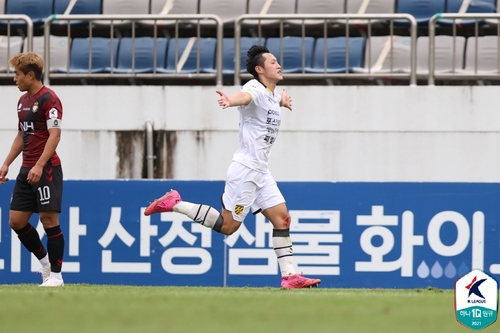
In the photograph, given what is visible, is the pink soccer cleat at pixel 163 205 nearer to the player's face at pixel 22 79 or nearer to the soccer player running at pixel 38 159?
the soccer player running at pixel 38 159

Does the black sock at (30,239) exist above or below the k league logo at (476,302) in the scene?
above

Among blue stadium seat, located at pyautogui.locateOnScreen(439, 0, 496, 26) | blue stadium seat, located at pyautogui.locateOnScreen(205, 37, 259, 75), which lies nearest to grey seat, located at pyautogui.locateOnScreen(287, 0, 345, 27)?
blue stadium seat, located at pyautogui.locateOnScreen(205, 37, 259, 75)

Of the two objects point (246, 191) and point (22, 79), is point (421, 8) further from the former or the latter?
point (22, 79)

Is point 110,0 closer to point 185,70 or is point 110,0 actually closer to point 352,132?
point 185,70

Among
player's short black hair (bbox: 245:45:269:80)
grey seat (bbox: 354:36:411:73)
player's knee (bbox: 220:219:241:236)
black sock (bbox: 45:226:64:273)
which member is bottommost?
black sock (bbox: 45:226:64:273)

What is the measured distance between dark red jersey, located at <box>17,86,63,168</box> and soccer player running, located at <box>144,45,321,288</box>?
4.25ft

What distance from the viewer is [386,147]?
407 inches

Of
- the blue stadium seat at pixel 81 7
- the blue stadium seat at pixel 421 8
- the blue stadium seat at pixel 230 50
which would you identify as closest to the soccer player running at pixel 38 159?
the blue stadium seat at pixel 230 50

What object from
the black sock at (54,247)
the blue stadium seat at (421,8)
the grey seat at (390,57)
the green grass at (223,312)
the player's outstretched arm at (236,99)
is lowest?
the green grass at (223,312)

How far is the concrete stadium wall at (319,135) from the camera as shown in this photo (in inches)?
407

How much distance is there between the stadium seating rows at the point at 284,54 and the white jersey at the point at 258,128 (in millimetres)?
3847

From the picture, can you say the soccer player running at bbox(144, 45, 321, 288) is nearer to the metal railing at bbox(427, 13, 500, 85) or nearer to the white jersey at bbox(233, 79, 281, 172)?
the white jersey at bbox(233, 79, 281, 172)

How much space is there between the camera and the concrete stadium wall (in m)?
10.3

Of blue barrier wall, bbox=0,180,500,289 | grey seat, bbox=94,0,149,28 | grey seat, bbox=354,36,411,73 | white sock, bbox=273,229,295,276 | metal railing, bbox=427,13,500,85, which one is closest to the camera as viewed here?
white sock, bbox=273,229,295,276
